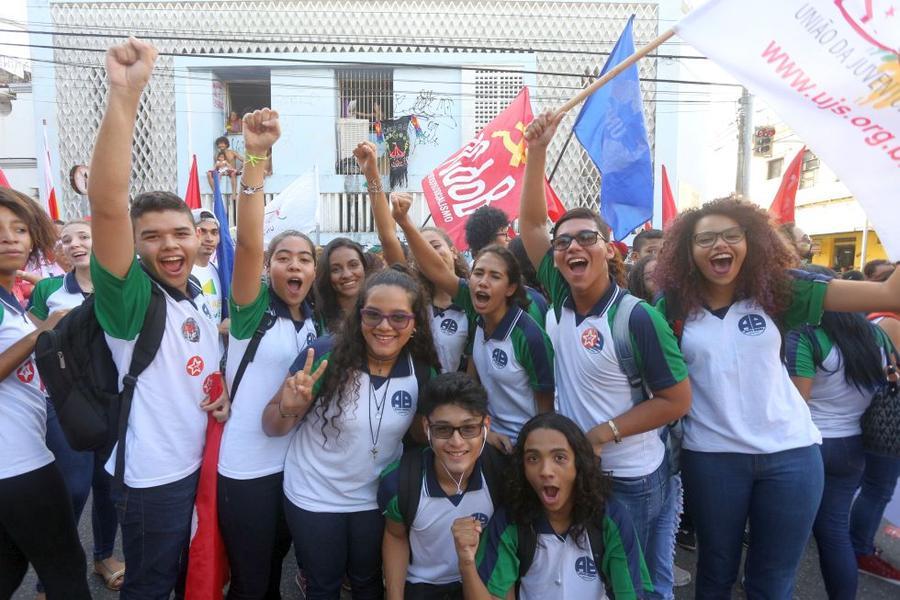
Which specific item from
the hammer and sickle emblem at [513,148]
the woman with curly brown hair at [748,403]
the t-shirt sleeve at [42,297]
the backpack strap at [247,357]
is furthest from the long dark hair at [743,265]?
the hammer and sickle emblem at [513,148]

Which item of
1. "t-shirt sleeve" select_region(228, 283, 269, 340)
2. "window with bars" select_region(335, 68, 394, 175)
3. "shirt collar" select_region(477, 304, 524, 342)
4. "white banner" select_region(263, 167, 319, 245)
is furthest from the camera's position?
"window with bars" select_region(335, 68, 394, 175)

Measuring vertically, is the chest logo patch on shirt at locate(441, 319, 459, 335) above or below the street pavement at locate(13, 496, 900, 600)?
above

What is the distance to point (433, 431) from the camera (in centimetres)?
223

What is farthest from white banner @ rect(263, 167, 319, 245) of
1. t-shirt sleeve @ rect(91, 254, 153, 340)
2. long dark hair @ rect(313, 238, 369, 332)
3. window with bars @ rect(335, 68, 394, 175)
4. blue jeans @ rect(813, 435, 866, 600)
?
window with bars @ rect(335, 68, 394, 175)

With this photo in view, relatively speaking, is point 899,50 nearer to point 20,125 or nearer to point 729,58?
point 729,58

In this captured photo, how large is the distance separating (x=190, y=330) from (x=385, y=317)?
0.72 meters

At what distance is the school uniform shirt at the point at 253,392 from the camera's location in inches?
87.8

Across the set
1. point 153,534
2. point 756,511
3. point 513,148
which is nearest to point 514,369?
point 756,511

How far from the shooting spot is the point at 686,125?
13.7 m

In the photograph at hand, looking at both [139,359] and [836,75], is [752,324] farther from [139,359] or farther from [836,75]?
[139,359]

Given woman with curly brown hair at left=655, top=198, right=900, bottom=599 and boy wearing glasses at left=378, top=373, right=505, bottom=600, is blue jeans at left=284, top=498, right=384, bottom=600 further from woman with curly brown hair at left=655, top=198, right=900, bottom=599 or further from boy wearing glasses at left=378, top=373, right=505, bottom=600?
woman with curly brown hair at left=655, top=198, right=900, bottom=599

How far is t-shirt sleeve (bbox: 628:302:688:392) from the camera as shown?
81.2 inches

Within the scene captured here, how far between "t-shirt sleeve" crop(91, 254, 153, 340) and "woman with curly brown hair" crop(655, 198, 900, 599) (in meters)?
2.00

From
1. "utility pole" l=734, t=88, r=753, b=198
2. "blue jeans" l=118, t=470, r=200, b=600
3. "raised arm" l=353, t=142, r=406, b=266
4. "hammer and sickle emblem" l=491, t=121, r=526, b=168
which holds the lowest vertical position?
"blue jeans" l=118, t=470, r=200, b=600
